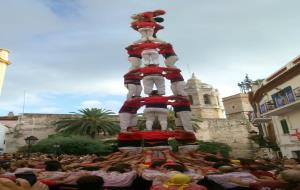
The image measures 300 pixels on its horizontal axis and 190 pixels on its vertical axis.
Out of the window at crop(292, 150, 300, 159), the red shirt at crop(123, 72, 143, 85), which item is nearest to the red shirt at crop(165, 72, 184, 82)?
the red shirt at crop(123, 72, 143, 85)

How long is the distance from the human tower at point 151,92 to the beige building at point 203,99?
104 feet

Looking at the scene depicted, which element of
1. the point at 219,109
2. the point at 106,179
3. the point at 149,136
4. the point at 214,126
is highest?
the point at 219,109

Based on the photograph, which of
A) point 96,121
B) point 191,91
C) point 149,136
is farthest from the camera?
point 191,91

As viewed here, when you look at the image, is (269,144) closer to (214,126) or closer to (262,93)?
(262,93)

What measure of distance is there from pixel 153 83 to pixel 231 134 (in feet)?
92.0

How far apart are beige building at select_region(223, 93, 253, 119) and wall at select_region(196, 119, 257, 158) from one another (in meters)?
8.97

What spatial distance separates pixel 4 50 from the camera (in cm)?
2575

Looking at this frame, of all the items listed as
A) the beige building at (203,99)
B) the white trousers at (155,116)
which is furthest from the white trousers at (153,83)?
the beige building at (203,99)

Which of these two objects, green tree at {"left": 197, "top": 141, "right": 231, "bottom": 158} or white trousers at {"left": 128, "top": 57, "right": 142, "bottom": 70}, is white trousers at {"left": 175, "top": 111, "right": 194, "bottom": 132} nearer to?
white trousers at {"left": 128, "top": 57, "right": 142, "bottom": 70}

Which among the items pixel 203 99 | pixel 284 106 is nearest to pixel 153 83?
pixel 284 106

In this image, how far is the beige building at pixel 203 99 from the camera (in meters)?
42.8

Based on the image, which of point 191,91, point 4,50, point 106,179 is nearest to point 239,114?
point 191,91

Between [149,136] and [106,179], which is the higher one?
[149,136]

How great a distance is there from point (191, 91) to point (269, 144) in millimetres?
20693
